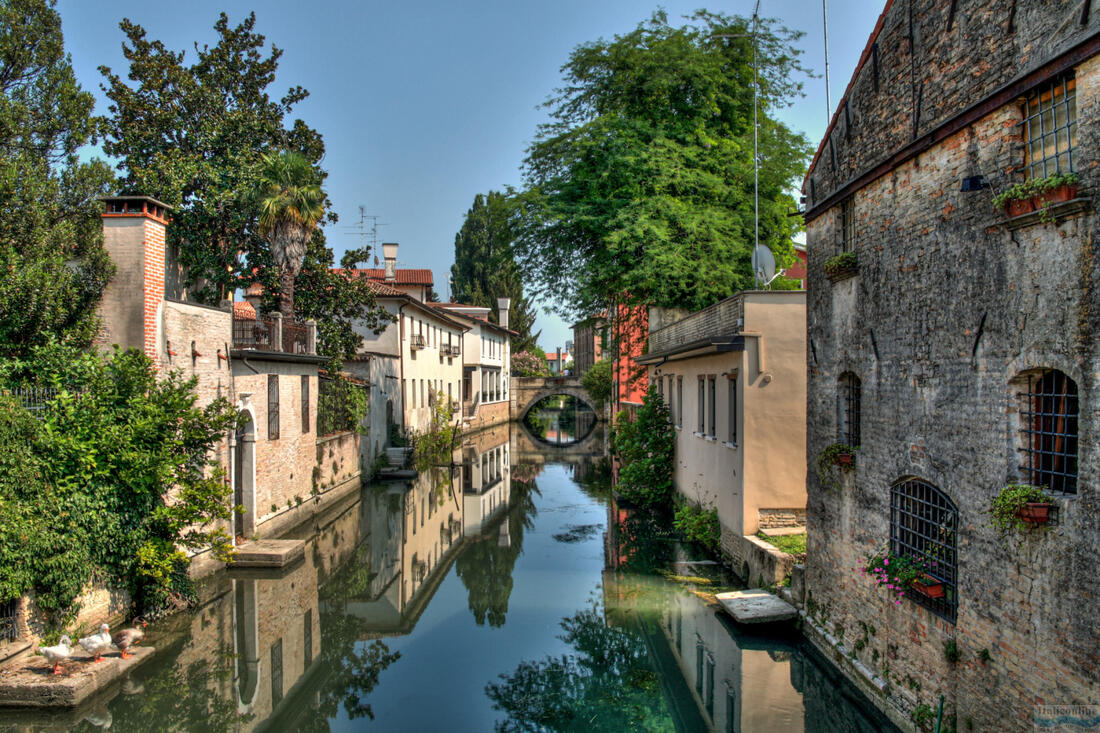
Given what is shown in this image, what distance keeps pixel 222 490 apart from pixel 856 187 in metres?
9.54

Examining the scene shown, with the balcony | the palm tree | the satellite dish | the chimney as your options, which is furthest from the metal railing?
the chimney

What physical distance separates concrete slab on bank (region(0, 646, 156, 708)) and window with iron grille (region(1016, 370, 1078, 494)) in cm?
927

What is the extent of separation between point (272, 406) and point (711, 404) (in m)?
9.71

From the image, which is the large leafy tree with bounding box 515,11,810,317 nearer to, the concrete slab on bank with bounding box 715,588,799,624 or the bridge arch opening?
the concrete slab on bank with bounding box 715,588,799,624

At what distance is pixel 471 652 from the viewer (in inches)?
416

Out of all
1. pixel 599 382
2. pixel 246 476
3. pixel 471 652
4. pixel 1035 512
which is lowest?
pixel 471 652

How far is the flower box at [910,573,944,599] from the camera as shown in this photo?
6.62m

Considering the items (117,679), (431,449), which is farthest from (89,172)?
(431,449)

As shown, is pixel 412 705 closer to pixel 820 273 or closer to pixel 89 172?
pixel 820 273

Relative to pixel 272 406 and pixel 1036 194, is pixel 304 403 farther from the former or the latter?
pixel 1036 194

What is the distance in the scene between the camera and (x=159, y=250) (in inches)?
443

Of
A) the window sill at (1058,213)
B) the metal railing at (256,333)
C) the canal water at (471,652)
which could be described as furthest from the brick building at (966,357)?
the metal railing at (256,333)

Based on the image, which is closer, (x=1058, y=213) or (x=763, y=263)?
(x=1058, y=213)

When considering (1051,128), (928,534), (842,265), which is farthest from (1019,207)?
(928,534)
